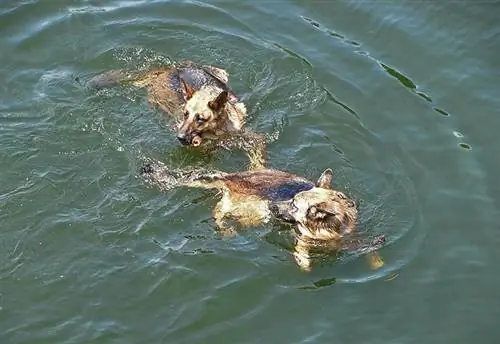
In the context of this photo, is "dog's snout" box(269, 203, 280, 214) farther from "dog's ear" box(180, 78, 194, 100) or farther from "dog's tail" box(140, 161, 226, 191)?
"dog's ear" box(180, 78, 194, 100)

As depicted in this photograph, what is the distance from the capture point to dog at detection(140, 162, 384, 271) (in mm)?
8398

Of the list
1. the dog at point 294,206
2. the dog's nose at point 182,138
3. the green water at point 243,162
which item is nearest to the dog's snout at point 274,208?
the dog at point 294,206

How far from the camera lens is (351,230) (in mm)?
8633

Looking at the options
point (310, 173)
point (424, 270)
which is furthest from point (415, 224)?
point (310, 173)

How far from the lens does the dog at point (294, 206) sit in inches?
331

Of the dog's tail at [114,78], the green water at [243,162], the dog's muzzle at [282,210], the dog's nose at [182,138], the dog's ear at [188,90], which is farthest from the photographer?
the dog's tail at [114,78]

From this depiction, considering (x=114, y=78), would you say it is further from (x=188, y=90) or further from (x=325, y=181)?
(x=325, y=181)

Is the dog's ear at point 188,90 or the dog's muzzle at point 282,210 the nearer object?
the dog's muzzle at point 282,210

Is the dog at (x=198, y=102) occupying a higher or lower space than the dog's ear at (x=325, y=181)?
lower

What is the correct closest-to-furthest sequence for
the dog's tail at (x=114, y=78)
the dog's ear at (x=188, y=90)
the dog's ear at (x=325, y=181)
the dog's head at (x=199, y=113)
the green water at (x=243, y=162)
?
the green water at (x=243, y=162)
the dog's ear at (x=325, y=181)
the dog's head at (x=199, y=113)
the dog's ear at (x=188, y=90)
the dog's tail at (x=114, y=78)

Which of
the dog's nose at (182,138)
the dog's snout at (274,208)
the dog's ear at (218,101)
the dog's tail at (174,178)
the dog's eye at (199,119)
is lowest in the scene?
the dog's tail at (174,178)

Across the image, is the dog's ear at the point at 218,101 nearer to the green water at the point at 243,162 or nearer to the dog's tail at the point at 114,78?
the green water at the point at 243,162

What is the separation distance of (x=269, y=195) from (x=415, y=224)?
1760mm

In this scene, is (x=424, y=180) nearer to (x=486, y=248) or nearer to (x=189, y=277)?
(x=486, y=248)
